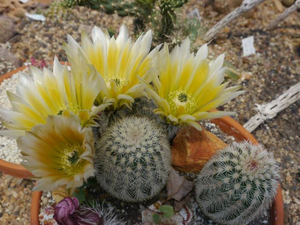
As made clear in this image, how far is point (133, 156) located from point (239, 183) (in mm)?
373

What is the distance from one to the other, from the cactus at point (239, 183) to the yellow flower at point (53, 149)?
1.54 ft

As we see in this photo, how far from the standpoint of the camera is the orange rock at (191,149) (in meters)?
1.30

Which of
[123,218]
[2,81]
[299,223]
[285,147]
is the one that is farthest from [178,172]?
[2,81]

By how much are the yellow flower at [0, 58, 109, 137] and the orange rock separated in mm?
475

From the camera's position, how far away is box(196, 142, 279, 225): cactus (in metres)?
1.03

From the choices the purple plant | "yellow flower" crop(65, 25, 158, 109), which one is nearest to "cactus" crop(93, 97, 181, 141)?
"yellow flower" crop(65, 25, 158, 109)

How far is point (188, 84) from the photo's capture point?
112cm

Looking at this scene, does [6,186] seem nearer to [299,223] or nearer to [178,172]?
[178,172]

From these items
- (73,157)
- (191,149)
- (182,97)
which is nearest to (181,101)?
(182,97)

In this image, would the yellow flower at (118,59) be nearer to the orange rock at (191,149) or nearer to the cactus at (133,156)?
the cactus at (133,156)

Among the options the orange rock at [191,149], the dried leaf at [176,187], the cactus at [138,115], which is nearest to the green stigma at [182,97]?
the cactus at [138,115]

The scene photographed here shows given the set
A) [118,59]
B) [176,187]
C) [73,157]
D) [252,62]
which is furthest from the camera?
[252,62]

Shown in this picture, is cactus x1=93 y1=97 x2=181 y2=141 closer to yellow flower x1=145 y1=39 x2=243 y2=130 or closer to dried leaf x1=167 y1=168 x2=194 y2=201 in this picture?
yellow flower x1=145 y1=39 x2=243 y2=130

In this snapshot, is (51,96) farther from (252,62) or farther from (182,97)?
(252,62)
